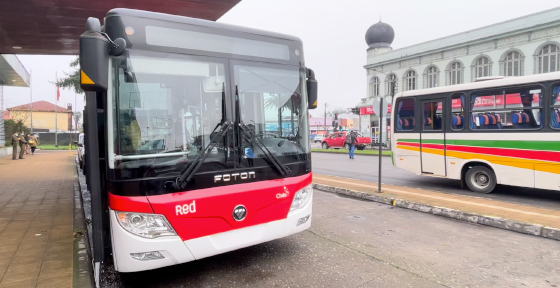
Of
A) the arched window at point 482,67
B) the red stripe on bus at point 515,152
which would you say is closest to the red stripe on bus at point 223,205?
the red stripe on bus at point 515,152

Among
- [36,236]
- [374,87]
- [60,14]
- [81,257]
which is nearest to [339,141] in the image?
[374,87]

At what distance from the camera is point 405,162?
425 inches

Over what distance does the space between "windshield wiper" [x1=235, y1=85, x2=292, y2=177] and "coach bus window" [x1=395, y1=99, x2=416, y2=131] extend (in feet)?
24.5

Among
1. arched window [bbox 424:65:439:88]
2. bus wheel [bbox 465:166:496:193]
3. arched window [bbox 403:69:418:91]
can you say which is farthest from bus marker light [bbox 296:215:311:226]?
arched window [bbox 403:69:418:91]

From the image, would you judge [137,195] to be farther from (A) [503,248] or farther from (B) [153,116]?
(A) [503,248]

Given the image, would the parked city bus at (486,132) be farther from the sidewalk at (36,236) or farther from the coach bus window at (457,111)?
the sidewalk at (36,236)

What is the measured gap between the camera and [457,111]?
9508 mm

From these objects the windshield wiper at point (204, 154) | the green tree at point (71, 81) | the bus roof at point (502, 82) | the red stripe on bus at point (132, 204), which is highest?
the green tree at point (71, 81)

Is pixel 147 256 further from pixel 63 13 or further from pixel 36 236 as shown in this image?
pixel 63 13

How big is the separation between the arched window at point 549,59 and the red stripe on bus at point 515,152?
24.3 metres

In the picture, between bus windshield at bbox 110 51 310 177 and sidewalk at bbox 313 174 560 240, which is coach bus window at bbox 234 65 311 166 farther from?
sidewalk at bbox 313 174 560 240

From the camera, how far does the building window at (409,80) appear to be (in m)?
37.7

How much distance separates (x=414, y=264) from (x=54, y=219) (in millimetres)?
6036

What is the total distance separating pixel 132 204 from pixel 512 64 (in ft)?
114
